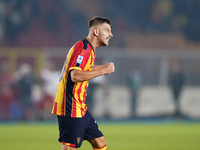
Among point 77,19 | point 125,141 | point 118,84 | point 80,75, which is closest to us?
point 80,75

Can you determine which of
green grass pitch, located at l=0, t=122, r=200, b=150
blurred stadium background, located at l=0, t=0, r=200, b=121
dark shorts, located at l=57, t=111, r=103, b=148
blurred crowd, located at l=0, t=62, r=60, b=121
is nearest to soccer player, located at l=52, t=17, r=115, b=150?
dark shorts, located at l=57, t=111, r=103, b=148

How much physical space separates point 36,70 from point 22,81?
1547 mm

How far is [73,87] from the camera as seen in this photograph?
501 centimetres

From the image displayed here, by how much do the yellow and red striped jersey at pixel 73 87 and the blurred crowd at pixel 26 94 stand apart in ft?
39.1

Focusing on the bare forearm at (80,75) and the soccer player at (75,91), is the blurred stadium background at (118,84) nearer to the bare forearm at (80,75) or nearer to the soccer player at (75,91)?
the soccer player at (75,91)

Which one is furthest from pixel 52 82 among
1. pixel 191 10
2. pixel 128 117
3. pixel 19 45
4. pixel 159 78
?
pixel 191 10

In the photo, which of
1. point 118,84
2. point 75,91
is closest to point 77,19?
point 118,84

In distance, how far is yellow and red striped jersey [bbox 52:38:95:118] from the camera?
4949 mm

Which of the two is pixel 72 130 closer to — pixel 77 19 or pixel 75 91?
pixel 75 91

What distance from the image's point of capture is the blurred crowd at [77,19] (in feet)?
78.2

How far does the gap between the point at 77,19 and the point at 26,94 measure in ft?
29.6

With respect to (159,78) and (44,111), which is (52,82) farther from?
(159,78)

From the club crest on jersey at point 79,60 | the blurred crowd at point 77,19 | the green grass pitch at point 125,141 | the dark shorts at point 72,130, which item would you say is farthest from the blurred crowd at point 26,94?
the club crest on jersey at point 79,60

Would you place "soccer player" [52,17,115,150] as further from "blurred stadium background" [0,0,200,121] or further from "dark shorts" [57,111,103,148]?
"blurred stadium background" [0,0,200,121]
